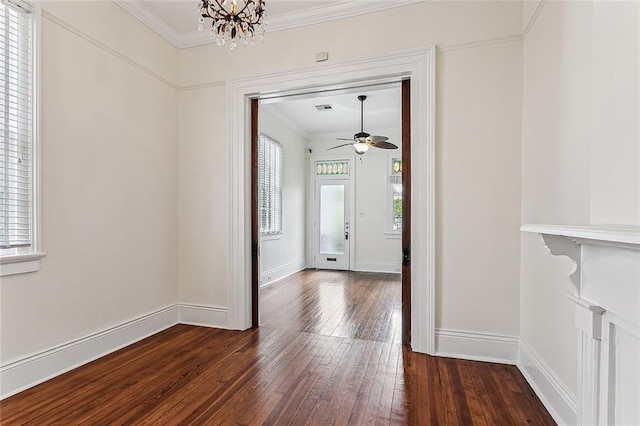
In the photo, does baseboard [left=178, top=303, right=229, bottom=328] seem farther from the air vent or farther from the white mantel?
the air vent

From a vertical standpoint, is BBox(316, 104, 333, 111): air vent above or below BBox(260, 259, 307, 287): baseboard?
above

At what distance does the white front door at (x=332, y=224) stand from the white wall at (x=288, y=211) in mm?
336

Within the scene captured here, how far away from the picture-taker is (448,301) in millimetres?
2715

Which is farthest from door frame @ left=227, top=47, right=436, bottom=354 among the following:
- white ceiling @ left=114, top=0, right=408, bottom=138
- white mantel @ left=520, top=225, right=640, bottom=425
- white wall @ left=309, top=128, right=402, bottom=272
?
white wall @ left=309, top=128, right=402, bottom=272

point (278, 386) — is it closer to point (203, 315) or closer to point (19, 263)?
point (203, 315)

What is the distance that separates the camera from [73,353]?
245cm

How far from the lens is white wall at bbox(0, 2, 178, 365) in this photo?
2.29 m

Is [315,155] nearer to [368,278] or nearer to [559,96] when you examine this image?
[368,278]

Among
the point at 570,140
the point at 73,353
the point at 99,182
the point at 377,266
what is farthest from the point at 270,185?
the point at 570,140

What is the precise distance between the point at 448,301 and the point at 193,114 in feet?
10.5

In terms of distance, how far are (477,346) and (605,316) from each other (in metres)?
1.80

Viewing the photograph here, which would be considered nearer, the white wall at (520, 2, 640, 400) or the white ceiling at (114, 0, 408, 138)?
the white wall at (520, 2, 640, 400)

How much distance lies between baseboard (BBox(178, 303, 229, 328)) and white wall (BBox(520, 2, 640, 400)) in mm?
2764

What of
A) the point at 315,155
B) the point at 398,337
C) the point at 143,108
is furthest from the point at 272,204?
the point at 398,337
